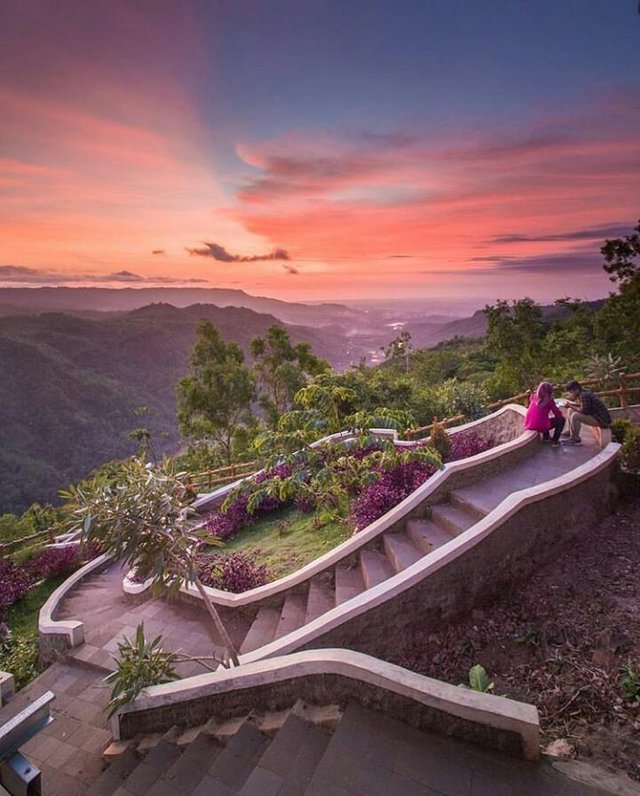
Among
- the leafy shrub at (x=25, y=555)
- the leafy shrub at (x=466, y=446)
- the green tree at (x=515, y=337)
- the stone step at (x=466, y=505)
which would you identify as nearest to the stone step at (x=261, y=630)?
the stone step at (x=466, y=505)

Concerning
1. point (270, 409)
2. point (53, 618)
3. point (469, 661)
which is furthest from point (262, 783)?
point (270, 409)

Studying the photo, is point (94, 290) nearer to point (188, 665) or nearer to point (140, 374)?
point (140, 374)

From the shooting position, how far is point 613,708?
3.88 metres

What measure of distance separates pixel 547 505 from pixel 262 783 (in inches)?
182

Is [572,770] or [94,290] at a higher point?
[94,290]

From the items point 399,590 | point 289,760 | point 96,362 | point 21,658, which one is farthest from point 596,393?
point 96,362

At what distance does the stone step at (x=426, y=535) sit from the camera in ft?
20.7

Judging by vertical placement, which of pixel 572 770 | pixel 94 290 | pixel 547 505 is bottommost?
pixel 572 770

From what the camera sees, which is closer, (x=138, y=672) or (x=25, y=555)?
(x=138, y=672)

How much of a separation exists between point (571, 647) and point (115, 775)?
4.97m

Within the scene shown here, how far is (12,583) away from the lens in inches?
418

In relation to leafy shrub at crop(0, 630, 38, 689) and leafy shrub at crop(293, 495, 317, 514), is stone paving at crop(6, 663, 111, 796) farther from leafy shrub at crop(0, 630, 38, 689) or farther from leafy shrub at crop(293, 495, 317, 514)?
leafy shrub at crop(293, 495, 317, 514)

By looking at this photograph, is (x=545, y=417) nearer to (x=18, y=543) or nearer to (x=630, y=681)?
(x=630, y=681)

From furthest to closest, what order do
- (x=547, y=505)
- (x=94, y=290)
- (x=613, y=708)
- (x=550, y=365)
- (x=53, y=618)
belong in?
(x=94, y=290), (x=550, y=365), (x=53, y=618), (x=547, y=505), (x=613, y=708)
